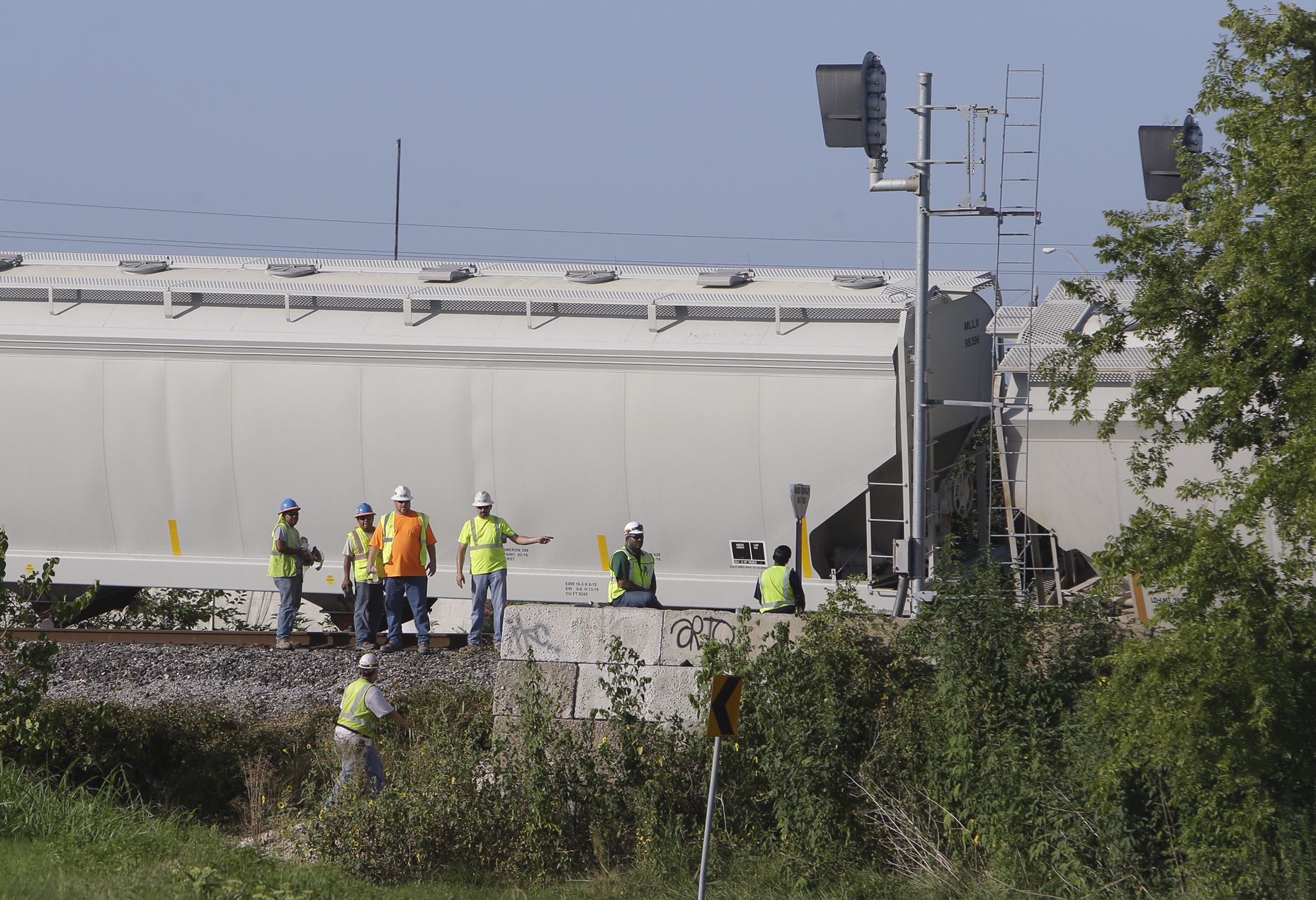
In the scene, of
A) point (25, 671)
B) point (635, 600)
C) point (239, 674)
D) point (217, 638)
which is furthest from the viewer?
point (217, 638)

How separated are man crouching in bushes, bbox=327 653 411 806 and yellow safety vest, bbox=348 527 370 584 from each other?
3380mm

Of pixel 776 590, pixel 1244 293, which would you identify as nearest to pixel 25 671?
pixel 776 590

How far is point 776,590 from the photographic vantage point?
9828mm

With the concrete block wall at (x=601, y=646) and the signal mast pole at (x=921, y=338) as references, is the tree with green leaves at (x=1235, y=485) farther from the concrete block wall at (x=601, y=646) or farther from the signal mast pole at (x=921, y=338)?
the signal mast pole at (x=921, y=338)

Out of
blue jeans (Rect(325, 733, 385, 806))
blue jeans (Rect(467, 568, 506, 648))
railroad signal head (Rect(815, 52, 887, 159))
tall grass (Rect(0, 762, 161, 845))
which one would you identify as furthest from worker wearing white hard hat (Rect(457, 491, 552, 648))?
railroad signal head (Rect(815, 52, 887, 159))

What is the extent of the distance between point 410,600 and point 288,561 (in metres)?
1.25

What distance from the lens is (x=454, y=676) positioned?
1079 centimetres

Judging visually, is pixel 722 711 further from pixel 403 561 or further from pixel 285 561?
pixel 285 561

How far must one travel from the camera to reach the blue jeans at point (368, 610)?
476 inches

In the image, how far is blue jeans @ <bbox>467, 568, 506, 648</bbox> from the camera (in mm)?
11570

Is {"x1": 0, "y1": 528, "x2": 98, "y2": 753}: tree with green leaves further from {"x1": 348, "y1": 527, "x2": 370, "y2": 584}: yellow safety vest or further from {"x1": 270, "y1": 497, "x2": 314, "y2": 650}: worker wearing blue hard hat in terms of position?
{"x1": 348, "y1": 527, "x2": 370, "y2": 584}: yellow safety vest

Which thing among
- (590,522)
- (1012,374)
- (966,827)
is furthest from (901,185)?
(966,827)

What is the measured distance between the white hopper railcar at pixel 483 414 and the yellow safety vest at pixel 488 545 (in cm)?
52

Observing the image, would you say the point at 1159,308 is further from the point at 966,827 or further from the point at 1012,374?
the point at 1012,374
